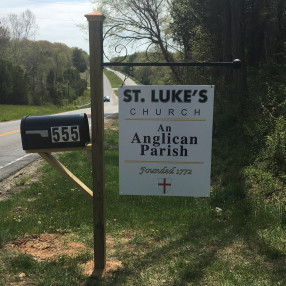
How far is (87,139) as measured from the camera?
3.25m

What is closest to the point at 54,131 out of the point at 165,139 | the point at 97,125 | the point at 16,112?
the point at 97,125

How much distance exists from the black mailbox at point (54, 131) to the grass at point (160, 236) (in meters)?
1.24

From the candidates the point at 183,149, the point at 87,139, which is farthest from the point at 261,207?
the point at 87,139

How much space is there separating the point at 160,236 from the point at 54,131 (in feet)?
6.18

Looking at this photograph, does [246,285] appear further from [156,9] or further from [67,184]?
[156,9]

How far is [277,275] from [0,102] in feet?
182

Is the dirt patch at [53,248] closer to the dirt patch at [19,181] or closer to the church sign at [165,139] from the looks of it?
the church sign at [165,139]

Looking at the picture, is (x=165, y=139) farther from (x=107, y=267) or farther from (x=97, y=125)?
(x=107, y=267)

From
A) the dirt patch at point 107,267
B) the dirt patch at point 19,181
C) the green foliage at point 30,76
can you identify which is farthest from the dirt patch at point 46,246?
the green foliage at point 30,76

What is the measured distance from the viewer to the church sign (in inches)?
128

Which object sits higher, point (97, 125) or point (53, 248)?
point (97, 125)

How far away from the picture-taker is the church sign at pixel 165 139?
3.25m

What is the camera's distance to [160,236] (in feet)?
13.4

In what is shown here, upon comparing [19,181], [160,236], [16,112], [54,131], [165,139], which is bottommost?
[16,112]
